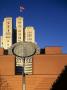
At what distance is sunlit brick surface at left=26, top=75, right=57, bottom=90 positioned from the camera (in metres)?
54.9

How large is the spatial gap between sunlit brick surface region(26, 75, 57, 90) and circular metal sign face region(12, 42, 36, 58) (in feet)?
12.9

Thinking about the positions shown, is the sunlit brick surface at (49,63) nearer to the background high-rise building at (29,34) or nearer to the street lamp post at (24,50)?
the street lamp post at (24,50)

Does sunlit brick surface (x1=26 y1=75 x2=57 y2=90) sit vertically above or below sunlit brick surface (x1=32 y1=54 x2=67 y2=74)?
below

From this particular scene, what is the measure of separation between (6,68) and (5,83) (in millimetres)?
2959

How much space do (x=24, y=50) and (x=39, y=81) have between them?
5873mm

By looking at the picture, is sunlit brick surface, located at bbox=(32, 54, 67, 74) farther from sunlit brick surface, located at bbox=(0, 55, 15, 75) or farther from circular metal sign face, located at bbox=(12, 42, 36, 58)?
sunlit brick surface, located at bbox=(0, 55, 15, 75)

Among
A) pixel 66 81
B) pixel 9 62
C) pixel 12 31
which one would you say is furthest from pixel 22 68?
pixel 12 31

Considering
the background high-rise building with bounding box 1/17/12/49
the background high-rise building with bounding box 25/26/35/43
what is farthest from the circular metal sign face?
the background high-rise building with bounding box 25/26/35/43

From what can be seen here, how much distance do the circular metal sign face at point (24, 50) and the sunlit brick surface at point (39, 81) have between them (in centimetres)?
394

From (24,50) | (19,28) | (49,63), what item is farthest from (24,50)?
(19,28)

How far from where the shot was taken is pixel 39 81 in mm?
55406

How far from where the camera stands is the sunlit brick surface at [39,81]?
54.9 meters

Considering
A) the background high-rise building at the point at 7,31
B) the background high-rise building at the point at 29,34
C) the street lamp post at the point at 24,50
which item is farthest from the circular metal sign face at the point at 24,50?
the background high-rise building at the point at 29,34

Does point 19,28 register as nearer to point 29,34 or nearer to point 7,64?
point 29,34
